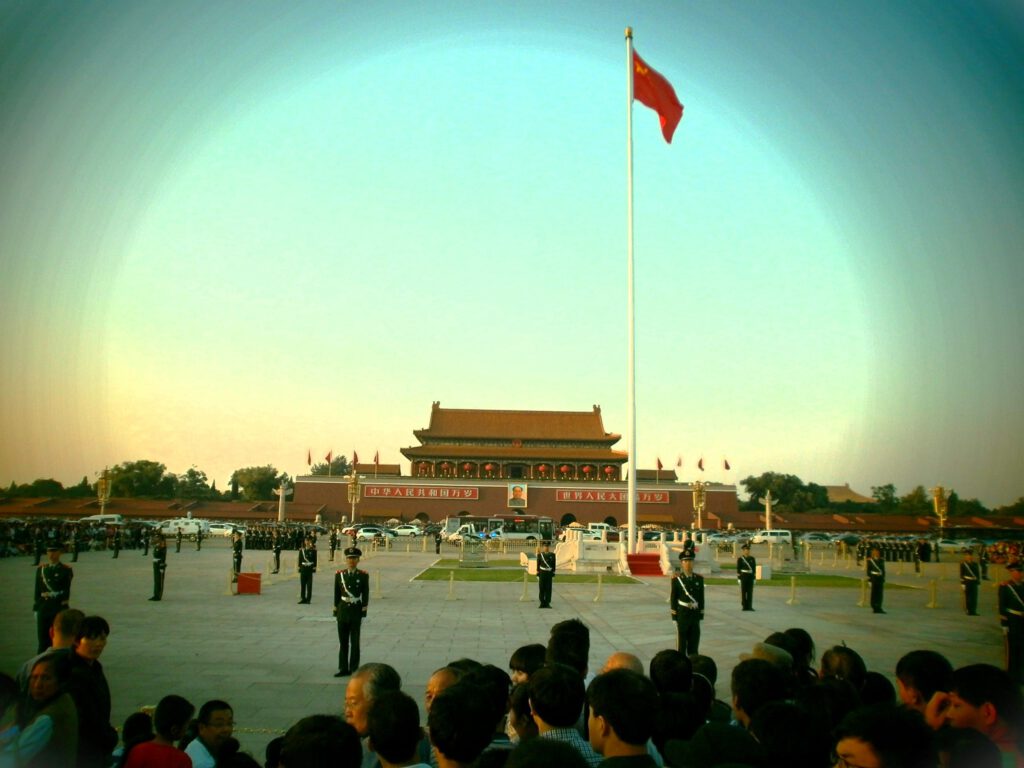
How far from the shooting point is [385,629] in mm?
13328

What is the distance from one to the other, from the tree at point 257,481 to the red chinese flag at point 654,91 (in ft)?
233

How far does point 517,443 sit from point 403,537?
19.2 metres

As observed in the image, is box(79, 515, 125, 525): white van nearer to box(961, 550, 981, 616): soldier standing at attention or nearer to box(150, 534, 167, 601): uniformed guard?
box(150, 534, 167, 601): uniformed guard

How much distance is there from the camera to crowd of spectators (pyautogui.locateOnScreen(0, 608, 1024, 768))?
2.71 meters

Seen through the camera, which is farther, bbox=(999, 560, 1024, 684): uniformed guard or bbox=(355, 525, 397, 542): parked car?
bbox=(355, 525, 397, 542): parked car

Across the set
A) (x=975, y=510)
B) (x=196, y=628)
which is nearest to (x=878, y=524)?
(x=975, y=510)

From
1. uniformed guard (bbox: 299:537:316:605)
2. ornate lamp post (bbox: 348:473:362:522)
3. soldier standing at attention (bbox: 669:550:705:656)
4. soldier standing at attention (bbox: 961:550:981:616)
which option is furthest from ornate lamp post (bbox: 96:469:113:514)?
soldier standing at attention (bbox: 961:550:981:616)

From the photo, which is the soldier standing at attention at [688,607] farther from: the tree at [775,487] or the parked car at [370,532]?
the tree at [775,487]

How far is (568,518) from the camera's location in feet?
208

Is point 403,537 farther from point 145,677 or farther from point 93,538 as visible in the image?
point 145,677

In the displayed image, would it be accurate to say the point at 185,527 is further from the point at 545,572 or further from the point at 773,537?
the point at 545,572

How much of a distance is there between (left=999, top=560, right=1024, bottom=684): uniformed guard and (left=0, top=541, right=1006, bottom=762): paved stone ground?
0.95m

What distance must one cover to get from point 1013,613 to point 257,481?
8790 cm

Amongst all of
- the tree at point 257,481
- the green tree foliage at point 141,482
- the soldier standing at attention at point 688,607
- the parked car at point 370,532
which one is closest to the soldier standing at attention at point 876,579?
the soldier standing at attention at point 688,607
